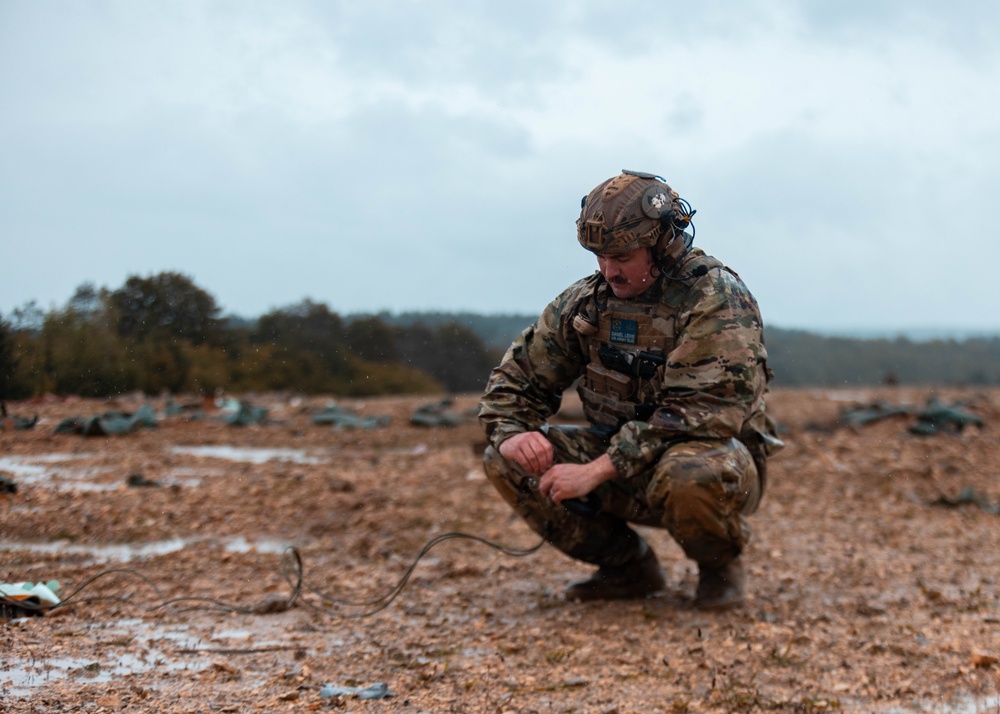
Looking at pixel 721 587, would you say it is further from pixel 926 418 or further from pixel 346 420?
pixel 926 418

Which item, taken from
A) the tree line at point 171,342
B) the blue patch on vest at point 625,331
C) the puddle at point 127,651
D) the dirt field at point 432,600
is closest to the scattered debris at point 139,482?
the dirt field at point 432,600

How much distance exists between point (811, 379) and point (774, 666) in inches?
640

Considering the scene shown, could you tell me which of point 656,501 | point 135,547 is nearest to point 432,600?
point 656,501

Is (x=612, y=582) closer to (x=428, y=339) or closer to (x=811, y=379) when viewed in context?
(x=428, y=339)

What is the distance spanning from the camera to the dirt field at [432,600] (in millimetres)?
2855

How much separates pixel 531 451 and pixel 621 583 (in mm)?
816

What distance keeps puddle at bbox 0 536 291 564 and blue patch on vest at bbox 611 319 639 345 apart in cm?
211

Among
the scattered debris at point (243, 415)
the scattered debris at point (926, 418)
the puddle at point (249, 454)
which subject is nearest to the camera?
the puddle at point (249, 454)

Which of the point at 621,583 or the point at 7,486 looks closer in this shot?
the point at 621,583

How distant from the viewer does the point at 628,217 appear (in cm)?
336

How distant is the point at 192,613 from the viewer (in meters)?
3.69

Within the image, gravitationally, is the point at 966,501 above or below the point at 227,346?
below

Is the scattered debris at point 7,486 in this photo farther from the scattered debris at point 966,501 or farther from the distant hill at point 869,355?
the scattered debris at point 966,501

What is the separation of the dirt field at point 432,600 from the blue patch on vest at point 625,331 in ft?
3.37
